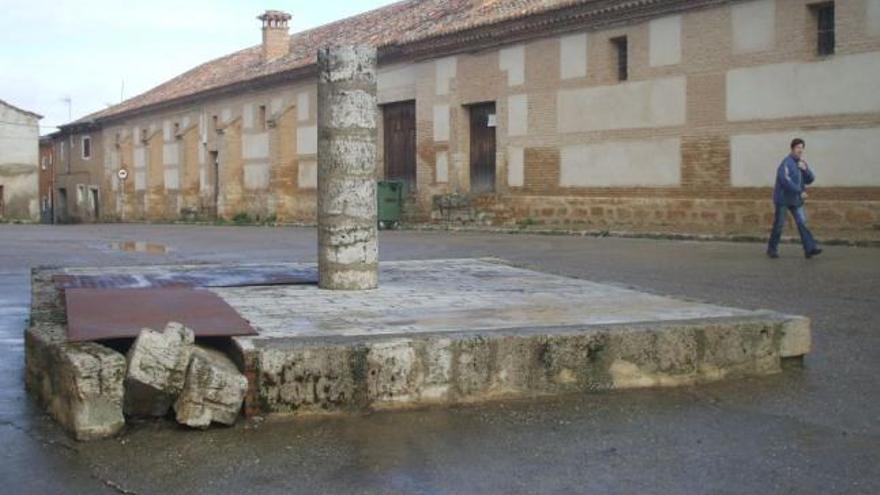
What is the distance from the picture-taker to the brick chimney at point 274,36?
38.4 metres

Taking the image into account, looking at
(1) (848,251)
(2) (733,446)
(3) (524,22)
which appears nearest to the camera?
(2) (733,446)

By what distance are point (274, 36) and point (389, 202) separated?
49.7ft

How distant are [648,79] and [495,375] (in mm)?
16477

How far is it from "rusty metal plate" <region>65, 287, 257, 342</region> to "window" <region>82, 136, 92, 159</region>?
50356 mm

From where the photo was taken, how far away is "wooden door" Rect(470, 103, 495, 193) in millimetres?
24766

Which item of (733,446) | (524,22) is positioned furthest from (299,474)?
(524,22)

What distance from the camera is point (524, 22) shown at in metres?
22.9

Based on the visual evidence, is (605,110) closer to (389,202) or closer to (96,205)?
(389,202)

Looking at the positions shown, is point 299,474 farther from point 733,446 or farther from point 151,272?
point 151,272

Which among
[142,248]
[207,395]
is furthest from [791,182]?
[142,248]

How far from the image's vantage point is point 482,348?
4.84 meters

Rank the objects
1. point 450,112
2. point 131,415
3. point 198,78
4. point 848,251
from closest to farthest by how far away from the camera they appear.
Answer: point 131,415 < point 848,251 < point 450,112 < point 198,78

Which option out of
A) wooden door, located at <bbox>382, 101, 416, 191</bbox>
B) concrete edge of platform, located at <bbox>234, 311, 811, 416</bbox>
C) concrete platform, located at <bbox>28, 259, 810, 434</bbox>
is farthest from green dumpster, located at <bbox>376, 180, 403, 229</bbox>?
concrete edge of platform, located at <bbox>234, 311, 811, 416</bbox>

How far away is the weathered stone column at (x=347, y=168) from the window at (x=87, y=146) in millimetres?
49942
